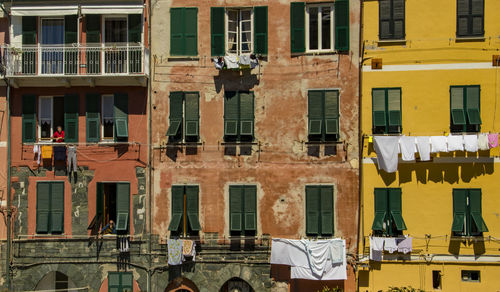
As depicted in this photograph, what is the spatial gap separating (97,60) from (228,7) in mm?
6147

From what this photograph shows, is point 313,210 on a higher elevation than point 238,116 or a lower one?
lower

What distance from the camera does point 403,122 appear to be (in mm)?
23250

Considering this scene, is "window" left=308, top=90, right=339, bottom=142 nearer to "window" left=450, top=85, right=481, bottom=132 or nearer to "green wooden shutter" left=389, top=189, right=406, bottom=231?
"green wooden shutter" left=389, top=189, right=406, bottom=231

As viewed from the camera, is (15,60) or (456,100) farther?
Result: (15,60)

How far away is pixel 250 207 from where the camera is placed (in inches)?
941

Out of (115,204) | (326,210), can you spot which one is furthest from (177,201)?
(326,210)

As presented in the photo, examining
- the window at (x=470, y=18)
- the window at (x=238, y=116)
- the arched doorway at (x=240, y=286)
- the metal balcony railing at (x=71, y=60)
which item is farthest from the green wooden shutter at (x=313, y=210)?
the metal balcony railing at (x=71, y=60)

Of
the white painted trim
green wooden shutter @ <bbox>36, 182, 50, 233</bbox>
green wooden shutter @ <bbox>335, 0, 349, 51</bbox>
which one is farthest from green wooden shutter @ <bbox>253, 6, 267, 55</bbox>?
green wooden shutter @ <bbox>36, 182, 50, 233</bbox>

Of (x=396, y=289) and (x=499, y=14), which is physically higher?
(x=499, y=14)

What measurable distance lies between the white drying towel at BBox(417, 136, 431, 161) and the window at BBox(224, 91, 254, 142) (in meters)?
6.90

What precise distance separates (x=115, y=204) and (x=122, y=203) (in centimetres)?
59

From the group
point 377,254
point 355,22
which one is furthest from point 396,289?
point 355,22

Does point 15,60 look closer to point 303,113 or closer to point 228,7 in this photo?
point 228,7

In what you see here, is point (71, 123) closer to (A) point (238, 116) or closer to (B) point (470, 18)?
(A) point (238, 116)
